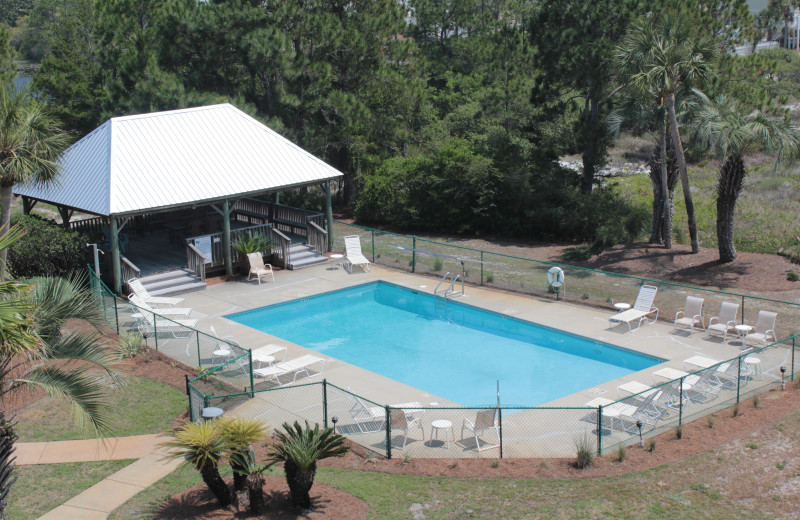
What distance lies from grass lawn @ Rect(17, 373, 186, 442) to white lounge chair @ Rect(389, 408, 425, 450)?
4.52 m

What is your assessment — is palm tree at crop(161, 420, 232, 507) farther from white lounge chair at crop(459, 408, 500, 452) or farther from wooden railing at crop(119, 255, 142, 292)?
wooden railing at crop(119, 255, 142, 292)

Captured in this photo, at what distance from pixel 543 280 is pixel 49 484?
1599 cm

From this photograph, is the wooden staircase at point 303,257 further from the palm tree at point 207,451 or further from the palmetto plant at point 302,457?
the palm tree at point 207,451

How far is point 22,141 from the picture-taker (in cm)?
1784

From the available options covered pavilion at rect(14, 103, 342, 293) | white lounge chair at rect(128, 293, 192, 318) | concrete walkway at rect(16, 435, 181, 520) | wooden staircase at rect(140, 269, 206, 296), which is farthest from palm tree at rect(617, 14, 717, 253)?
concrete walkway at rect(16, 435, 181, 520)

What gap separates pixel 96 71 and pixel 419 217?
835 inches

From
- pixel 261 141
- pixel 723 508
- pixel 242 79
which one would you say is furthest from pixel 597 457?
pixel 242 79

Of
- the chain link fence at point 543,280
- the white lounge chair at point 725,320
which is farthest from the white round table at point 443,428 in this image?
the chain link fence at point 543,280

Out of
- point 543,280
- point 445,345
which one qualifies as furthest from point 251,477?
point 543,280

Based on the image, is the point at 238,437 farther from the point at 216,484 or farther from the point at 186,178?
the point at 186,178

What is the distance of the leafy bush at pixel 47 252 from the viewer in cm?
Result: 2370

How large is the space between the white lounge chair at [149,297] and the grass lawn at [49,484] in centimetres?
933

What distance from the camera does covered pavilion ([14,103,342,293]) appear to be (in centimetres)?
2423

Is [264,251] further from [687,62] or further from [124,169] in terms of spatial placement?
[687,62]
